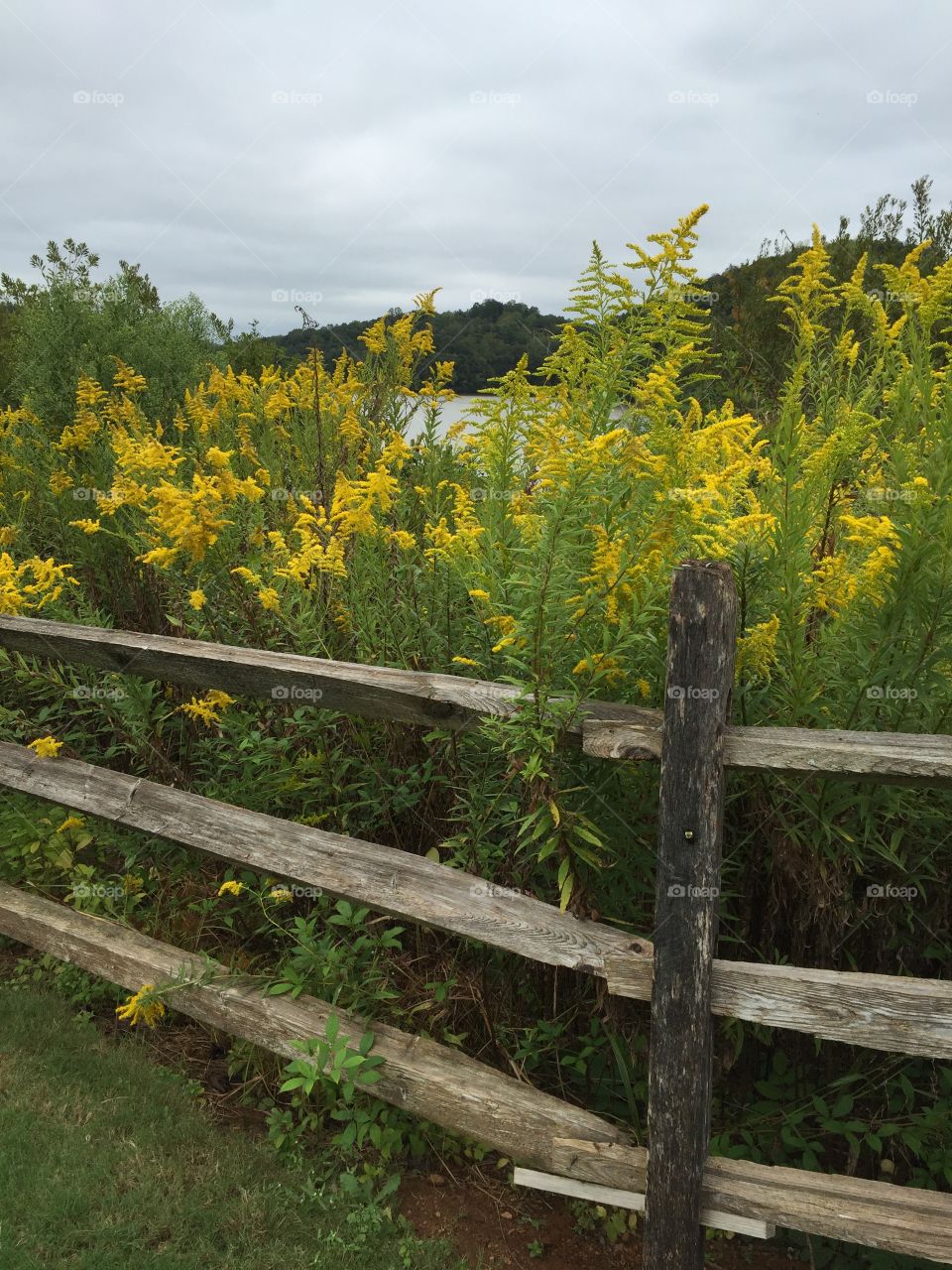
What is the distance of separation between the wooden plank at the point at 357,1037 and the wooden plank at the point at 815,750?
3.99 feet

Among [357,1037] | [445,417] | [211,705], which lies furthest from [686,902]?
[445,417]

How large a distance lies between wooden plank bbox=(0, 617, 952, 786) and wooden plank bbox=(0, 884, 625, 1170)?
3.62 ft

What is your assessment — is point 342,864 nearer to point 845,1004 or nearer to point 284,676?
point 284,676

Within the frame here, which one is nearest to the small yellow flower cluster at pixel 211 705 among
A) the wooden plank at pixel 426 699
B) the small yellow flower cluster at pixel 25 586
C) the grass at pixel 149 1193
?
the wooden plank at pixel 426 699

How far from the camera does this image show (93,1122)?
3.45 metres

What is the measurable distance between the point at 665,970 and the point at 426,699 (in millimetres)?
1048

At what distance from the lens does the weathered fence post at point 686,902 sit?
2.37 metres

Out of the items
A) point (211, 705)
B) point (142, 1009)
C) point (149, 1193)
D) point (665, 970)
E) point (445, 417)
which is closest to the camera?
point (665, 970)

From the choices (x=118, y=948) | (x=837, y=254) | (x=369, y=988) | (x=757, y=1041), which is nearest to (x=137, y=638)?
(x=118, y=948)

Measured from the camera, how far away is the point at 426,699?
9.77 ft

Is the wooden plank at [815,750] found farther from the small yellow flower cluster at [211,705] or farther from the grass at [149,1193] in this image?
the small yellow flower cluster at [211,705]

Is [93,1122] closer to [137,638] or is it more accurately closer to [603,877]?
[137,638]

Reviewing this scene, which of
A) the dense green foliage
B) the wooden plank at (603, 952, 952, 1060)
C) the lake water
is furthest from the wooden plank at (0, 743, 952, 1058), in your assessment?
the dense green foliage

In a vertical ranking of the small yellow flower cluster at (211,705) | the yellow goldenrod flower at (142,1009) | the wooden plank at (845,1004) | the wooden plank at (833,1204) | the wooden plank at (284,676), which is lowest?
the yellow goldenrod flower at (142,1009)
